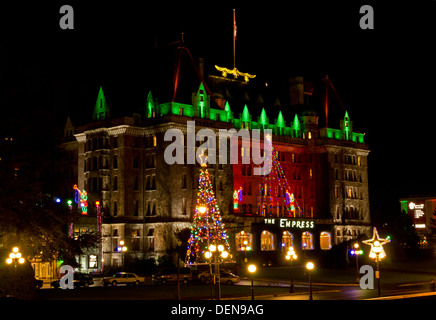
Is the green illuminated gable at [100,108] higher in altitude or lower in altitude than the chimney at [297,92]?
lower

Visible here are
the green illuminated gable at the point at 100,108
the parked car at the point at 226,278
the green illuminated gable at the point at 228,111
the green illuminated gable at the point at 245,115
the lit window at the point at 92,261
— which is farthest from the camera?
the green illuminated gable at the point at 245,115

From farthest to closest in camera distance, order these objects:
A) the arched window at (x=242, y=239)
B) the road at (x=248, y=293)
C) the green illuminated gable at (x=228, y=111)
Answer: the green illuminated gable at (x=228, y=111), the arched window at (x=242, y=239), the road at (x=248, y=293)

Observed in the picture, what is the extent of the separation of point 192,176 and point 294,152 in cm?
2577

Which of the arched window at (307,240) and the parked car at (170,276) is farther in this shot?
the arched window at (307,240)

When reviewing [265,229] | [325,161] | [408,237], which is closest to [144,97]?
[265,229]

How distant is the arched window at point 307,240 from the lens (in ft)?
361

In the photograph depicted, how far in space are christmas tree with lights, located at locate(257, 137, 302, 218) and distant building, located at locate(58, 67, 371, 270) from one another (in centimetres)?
72

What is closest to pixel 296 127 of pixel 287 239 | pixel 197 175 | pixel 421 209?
pixel 287 239

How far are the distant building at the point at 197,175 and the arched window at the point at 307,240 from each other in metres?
0.15

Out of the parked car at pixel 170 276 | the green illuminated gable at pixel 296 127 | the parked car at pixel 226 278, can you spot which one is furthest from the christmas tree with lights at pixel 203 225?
the green illuminated gable at pixel 296 127

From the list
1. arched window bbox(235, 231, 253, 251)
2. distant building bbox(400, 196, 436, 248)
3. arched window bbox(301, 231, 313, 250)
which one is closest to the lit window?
arched window bbox(235, 231, 253, 251)

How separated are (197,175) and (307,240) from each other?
2376cm

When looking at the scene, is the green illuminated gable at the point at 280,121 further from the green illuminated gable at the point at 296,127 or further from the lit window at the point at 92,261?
the lit window at the point at 92,261
